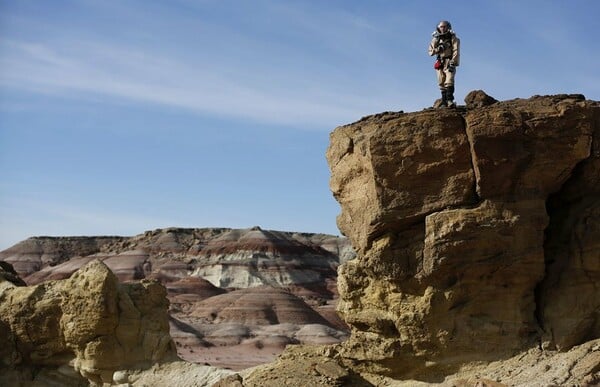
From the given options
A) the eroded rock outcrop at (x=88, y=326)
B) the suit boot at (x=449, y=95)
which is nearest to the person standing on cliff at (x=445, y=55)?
the suit boot at (x=449, y=95)

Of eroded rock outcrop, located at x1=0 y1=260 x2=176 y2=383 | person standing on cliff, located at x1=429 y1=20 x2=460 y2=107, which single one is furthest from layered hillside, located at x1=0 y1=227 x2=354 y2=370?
person standing on cliff, located at x1=429 y1=20 x2=460 y2=107

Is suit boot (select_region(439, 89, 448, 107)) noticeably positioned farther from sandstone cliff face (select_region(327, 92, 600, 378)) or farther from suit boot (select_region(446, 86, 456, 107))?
sandstone cliff face (select_region(327, 92, 600, 378))

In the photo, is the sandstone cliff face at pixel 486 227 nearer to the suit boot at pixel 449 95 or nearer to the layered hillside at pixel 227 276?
the suit boot at pixel 449 95

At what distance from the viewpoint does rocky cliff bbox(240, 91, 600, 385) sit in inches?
594

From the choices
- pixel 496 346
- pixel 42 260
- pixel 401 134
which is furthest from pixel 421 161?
pixel 42 260

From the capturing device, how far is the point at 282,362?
56.4 ft

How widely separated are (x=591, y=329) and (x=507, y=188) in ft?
8.14

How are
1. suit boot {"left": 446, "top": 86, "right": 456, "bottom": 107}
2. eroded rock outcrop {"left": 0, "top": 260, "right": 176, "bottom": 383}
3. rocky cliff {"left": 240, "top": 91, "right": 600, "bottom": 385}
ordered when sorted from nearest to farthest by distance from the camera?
1. rocky cliff {"left": 240, "top": 91, "right": 600, "bottom": 385}
2. suit boot {"left": 446, "top": 86, "right": 456, "bottom": 107}
3. eroded rock outcrop {"left": 0, "top": 260, "right": 176, "bottom": 383}

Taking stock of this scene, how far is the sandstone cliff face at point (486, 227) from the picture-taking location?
15109 millimetres

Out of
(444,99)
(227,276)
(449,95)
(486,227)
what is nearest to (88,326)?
(444,99)

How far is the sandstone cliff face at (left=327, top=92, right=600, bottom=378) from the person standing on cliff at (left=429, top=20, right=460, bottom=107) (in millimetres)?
1200

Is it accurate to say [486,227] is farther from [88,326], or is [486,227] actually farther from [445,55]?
[88,326]

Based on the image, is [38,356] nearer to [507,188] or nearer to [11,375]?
[11,375]

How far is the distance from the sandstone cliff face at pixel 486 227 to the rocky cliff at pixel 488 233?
0.06 ft
